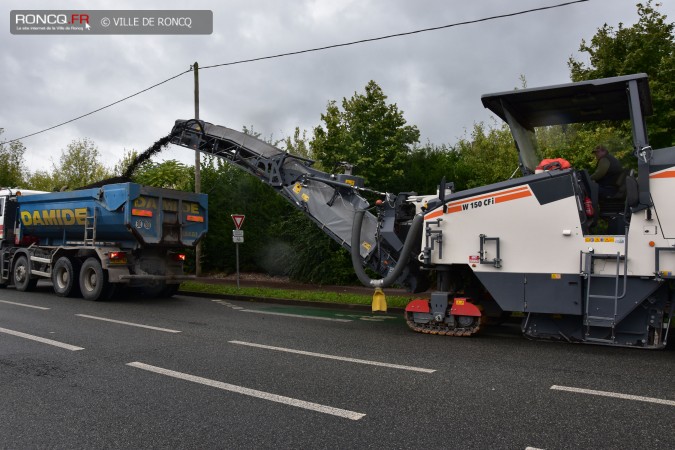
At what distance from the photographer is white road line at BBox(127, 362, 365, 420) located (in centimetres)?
440

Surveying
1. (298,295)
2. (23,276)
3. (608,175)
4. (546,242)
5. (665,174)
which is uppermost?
(608,175)

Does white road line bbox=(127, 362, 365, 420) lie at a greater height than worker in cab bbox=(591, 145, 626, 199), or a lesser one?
lesser

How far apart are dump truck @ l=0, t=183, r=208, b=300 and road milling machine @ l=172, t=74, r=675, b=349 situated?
18.7 ft

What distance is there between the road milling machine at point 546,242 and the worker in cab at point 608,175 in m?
0.13

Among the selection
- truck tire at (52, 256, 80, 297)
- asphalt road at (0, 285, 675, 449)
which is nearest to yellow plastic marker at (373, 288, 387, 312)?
asphalt road at (0, 285, 675, 449)

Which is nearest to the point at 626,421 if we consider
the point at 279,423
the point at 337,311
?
the point at 279,423

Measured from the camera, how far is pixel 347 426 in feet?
13.4

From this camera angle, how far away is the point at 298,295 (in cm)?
1335

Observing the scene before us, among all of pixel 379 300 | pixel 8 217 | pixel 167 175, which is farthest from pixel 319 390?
pixel 167 175

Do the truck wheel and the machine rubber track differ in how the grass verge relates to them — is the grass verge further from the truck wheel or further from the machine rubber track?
the truck wheel

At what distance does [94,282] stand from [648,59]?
15162 mm

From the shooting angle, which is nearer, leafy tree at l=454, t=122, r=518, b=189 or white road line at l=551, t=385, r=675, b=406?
white road line at l=551, t=385, r=675, b=406

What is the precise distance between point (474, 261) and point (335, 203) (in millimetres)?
3003

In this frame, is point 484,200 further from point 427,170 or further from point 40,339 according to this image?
point 427,170
